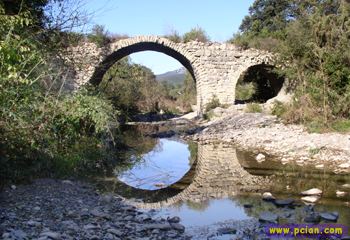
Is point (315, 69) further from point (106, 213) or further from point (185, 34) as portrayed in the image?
point (106, 213)

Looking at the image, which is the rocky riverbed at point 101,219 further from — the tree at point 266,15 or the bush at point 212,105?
the tree at point 266,15

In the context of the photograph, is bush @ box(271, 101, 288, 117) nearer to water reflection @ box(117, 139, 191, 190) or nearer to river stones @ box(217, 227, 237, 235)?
water reflection @ box(117, 139, 191, 190)

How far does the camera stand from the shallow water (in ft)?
14.5

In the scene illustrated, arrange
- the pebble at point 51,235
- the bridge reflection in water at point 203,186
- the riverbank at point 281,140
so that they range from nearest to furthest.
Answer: the pebble at point 51,235 → the bridge reflection in water at point 203,186 → the riverbank at point 281,140

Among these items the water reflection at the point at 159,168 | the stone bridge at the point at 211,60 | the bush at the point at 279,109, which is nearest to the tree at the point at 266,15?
the stone bridge at the point at 211,60

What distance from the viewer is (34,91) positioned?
17.8 feet

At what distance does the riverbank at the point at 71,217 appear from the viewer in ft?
11.2

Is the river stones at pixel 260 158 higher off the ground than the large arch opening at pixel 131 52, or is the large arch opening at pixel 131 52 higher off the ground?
the large arch opening at pixel 131 52

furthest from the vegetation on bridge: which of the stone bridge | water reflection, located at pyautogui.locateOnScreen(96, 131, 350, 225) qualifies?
the stone bridge

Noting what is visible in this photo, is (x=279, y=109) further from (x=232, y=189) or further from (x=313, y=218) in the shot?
(x=313, y=218)

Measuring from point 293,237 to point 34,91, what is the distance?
3.73 meters

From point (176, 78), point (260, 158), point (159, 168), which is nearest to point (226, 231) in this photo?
point (159, 168)

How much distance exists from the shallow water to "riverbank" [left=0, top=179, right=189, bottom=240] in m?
0.37

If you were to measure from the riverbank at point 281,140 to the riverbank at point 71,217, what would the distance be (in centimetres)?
362
